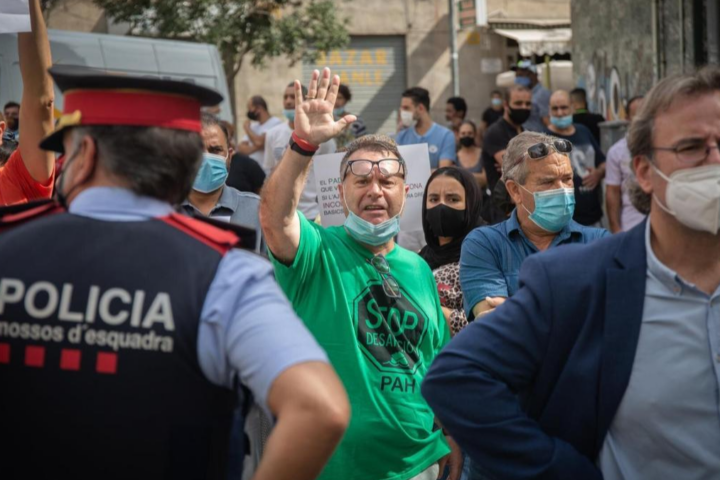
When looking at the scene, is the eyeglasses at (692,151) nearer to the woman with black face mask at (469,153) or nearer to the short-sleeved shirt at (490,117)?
the woman with black face mask at (469,153)

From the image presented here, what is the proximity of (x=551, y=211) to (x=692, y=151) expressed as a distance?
1.76 m

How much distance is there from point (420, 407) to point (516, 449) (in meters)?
1.56

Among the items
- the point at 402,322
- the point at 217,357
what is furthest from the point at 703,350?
the point at 402,322

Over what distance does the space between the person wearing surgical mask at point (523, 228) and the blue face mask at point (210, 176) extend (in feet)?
5.03

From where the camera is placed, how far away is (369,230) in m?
4.46

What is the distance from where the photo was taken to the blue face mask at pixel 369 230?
4.47m

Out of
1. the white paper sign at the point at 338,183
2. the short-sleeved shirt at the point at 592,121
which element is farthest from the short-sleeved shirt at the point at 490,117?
the white paper sign at the point at 338,183

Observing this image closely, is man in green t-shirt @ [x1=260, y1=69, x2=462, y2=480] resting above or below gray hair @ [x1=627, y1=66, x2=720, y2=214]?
below

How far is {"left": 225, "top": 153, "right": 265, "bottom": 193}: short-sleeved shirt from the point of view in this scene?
837 cm

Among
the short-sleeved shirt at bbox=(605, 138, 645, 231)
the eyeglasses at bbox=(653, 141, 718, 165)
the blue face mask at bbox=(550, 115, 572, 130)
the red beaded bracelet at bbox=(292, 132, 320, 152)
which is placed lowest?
the short-sleeved shirt at bbox=(605, 138, 645, 231)

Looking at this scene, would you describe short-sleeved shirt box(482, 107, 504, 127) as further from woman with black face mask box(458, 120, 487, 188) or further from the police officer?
the police officer

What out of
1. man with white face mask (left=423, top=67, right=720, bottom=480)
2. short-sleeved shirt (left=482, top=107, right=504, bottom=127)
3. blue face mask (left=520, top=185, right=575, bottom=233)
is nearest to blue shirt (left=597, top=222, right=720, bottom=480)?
man with white face mask (left=423, top=67, right=720, bottom=480)

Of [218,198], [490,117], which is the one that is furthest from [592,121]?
[218,198]

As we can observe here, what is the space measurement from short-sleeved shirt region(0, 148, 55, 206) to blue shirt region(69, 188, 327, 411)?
1766mm
